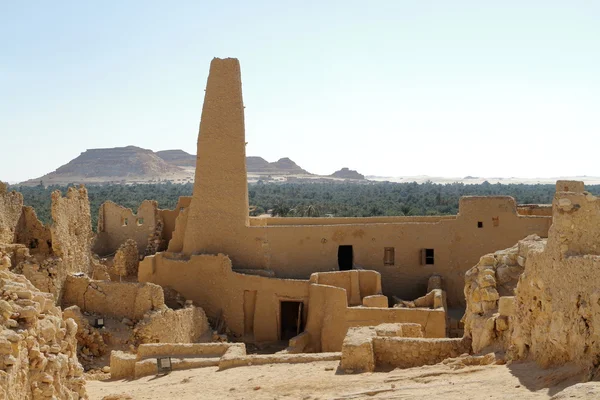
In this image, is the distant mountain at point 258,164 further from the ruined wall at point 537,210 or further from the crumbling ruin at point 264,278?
the crumbling ruin at point 264,278

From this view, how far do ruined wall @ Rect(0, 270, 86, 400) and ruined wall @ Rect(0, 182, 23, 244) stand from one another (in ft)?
32.7

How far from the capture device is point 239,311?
1772 cm

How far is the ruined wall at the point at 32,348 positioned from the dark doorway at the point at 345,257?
12893 mm

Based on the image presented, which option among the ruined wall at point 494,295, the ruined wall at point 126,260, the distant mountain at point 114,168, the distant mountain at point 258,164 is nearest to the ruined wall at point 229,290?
the ruined wall at point 126,260

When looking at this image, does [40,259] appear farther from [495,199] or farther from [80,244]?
[495,199]

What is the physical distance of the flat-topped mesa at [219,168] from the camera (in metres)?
19.3

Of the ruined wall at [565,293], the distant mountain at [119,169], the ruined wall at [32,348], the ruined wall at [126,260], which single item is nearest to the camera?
the ruined wall at [32,348]

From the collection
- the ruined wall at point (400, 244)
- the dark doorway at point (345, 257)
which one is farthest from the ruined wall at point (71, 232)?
the dark doorway at point (345, 257)

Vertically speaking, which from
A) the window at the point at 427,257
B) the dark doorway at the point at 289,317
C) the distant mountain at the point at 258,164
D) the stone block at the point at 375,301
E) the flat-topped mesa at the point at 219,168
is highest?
the distant mountain at the point at 258,164

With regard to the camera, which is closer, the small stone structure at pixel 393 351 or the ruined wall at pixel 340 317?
the small stone structure at pixel 393 351

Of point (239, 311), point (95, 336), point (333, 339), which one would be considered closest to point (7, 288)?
point (95, 336)

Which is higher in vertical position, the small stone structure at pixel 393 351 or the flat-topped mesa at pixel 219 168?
the flat-topped mesa at pixel 219 168

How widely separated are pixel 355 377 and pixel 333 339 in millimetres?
6419

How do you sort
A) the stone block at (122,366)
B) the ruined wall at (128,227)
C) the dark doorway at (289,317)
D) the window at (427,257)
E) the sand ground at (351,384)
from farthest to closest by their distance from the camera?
the ruined wall at (128,227)
the window at (427,257)
the dark doorway at (289,317)
the stone block at (122,366)
the sand ground at (351,384)
